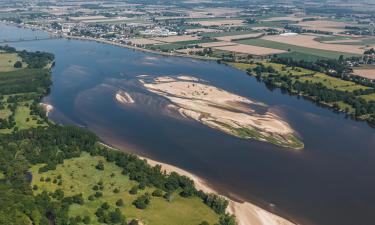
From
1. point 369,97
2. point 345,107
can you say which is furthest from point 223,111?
point 369,97

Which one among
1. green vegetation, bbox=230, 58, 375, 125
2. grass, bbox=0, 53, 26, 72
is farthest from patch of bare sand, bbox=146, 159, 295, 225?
grass, bbox=0, 53, 26, 72

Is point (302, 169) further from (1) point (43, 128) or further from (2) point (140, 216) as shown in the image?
(1) point (43, 128)

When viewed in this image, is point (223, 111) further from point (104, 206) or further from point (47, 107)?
point (104, 206)

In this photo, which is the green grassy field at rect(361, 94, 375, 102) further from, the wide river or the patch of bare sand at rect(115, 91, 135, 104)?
the patch of bare sand at rect(115, 91, 135, 104)

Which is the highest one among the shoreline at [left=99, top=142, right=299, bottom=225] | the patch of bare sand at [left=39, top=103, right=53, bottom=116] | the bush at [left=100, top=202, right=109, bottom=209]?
the bush at [left=100, top=202, right=109, bottom=209]

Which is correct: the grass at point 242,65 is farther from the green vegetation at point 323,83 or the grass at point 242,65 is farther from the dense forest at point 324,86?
the dense forest at point 324,86

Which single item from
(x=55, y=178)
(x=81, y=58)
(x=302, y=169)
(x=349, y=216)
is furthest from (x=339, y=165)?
(x=81, y=58)
